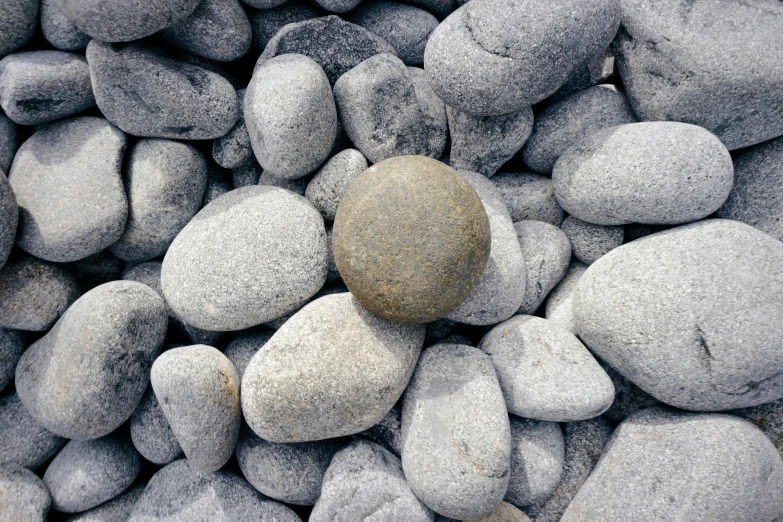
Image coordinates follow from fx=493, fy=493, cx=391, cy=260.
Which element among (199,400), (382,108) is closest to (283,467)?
(199,400)

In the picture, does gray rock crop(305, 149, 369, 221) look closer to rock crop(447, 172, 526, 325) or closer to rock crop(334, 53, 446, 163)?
rock crop(334, 53, 446, 163)

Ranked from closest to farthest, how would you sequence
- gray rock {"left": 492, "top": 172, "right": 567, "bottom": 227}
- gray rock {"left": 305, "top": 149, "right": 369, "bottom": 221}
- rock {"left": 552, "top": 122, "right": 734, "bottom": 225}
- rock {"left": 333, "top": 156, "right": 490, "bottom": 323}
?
1. rock {"left": 333, "top": 156, "right": 490, "bottom": 323}
2. rock {"left": 552, "top": 122, "right": 734, "bottom": 225}
3. gray rock {"left": 305, "top": 149, "right": 369, "bottom": 221}
4. gray rock {"left": 492, "top": 172, "right": 567, "bottom": 227}

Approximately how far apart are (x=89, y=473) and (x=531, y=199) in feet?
7.08

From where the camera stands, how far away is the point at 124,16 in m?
1.73

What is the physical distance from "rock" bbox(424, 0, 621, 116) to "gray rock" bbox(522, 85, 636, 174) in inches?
8.8

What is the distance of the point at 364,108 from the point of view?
2.02 m

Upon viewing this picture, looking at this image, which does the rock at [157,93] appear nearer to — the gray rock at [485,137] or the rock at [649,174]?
the gray rock at [485,137]

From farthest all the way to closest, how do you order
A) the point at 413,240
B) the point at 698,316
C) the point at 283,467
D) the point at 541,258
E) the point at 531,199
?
the point at 531,199 → the point at 541,258 → the point at 283,467 → the point at 698,316 → the point at 413,240

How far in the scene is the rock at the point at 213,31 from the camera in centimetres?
195

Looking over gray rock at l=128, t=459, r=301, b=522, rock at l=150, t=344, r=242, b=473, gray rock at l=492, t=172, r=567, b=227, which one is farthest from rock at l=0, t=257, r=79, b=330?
gray rock at l=492, t=172, r=567, b=227

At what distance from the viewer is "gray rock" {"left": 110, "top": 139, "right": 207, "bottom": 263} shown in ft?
6.81

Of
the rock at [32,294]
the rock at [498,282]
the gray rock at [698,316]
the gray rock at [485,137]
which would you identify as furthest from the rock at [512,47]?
the rock at [32,294]

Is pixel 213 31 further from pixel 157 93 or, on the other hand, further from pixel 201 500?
pixel 201 500

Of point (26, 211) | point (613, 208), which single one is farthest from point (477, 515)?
point (26, 211)
